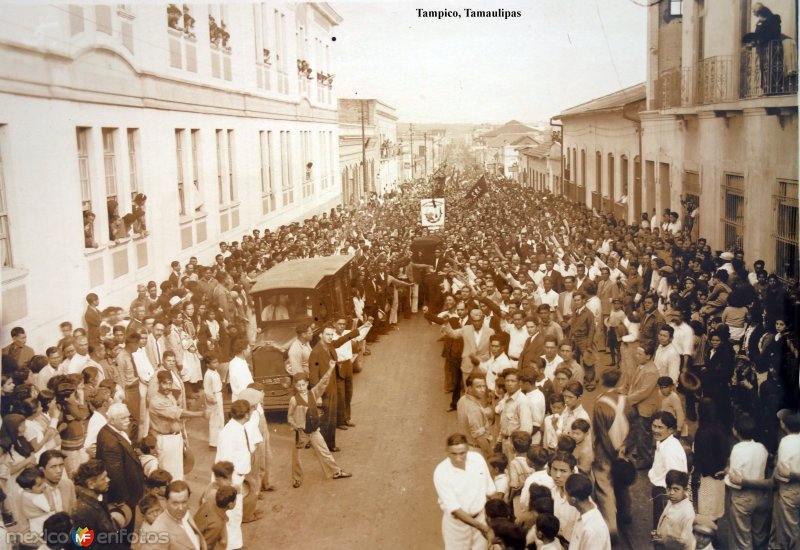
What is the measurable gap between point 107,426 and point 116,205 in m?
2.10

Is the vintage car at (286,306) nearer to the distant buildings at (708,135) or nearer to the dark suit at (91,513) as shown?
the dark suit at (91,513)

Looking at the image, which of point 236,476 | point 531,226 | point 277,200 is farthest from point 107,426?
point 531,226

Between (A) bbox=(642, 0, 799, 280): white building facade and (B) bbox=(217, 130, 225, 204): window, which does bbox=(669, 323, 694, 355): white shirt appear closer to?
(A) bbox=(642, 0, 799, 280): white building facade

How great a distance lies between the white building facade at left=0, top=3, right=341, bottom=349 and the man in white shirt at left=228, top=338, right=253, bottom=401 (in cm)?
122

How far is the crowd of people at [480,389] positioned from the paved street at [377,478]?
14cm

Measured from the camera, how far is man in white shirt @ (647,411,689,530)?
20.6 feet

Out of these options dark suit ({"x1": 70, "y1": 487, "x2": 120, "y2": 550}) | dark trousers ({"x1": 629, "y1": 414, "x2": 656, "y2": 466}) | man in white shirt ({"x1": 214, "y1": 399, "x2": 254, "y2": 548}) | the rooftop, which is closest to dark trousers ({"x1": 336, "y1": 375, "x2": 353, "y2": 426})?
man in white shirt ({"x1": 214, "y1": 399, "x2": 254, "y2": 548})

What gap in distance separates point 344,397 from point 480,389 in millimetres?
1392

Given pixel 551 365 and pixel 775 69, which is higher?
pixel 775 69

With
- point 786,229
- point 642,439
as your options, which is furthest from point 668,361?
point 786,229

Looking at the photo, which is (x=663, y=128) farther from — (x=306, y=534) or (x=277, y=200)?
(x=306, y=534)

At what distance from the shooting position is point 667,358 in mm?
7312

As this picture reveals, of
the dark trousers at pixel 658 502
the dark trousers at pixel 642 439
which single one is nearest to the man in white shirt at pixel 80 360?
the dark trousers at pixel 642 439

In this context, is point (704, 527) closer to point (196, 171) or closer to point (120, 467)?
point (120, 467)
